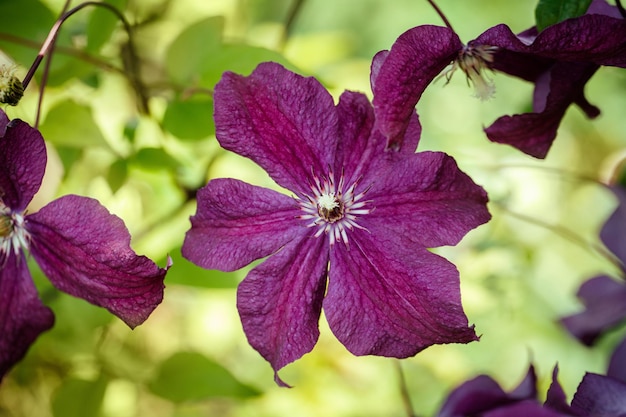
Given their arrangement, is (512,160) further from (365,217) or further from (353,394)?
(365,217)

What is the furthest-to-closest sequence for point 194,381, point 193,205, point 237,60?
point 193,205 → point 194,381 → point 237,60

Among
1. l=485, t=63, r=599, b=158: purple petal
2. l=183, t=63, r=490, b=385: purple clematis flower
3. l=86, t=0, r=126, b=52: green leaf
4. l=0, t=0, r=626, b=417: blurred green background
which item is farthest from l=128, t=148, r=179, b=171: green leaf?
l=485, t=63, r=599, b=158: purple petal

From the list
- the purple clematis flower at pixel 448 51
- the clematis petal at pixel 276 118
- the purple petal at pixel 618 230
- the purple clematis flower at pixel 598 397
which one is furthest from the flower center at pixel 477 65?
the purple petal at pixel 618 230

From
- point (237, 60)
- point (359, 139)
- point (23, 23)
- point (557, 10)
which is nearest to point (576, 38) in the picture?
point (557, 10)

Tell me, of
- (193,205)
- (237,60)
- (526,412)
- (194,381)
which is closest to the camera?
(526,412)

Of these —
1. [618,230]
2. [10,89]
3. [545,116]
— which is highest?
[618,230]

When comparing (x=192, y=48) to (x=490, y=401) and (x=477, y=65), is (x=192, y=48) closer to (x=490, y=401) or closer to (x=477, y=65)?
(x=477, y=65)

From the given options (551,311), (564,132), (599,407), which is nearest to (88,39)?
(599,407)
